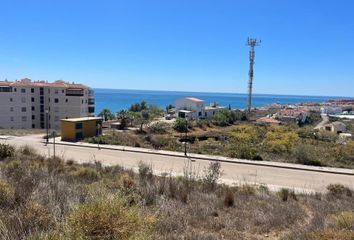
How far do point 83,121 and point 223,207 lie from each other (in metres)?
28.7

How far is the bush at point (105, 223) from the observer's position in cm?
408

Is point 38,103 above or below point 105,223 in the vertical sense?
below

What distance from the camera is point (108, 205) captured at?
14.7ft

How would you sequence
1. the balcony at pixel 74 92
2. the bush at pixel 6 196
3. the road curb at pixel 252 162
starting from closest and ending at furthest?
the bush at pixel 6 196 < the road curb at pixel 252 162 < the balcony at pixel 74 92

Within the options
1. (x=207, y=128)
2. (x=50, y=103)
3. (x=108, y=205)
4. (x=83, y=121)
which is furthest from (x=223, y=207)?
(x=50, y=103)

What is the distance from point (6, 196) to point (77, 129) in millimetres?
28143

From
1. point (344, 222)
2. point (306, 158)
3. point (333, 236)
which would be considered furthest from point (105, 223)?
point (306, 158)

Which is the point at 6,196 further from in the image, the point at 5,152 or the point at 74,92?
the point at 74,92

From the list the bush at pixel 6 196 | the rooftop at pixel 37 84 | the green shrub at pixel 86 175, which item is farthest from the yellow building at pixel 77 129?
the rooftop at pixel 37 84

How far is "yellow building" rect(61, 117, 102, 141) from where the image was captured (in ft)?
109

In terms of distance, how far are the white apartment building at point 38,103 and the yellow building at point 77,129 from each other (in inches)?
1499

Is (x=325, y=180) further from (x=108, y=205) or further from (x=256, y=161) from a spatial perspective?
(x=108, y=205)

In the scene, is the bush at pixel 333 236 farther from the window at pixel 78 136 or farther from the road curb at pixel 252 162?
the window at pixel 78 136

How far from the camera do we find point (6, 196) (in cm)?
646
